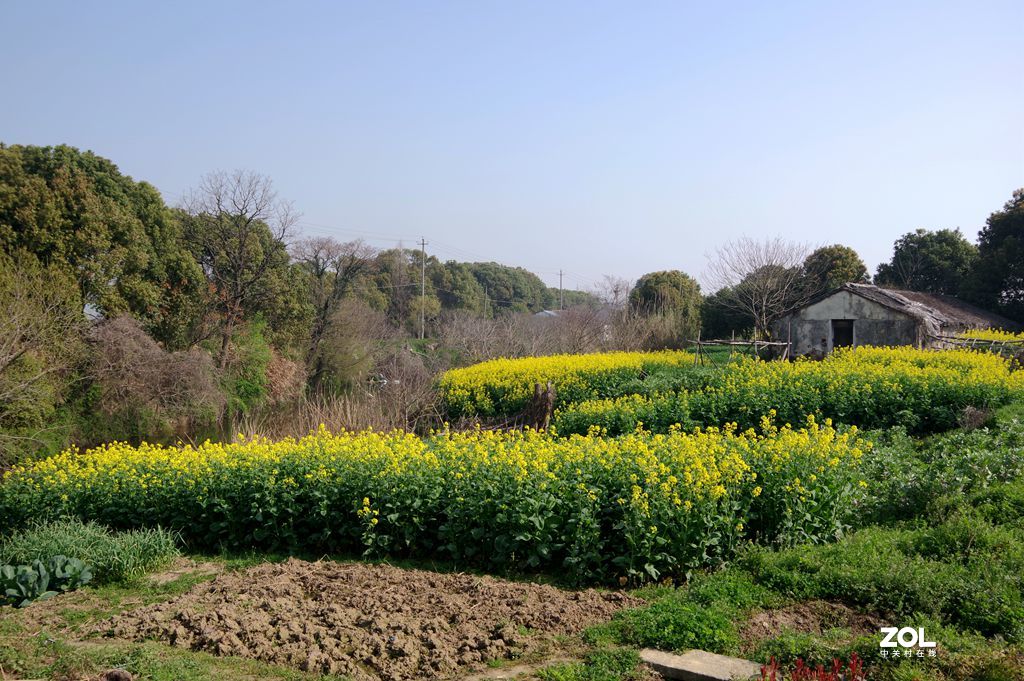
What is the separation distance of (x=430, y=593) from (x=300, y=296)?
93.3 ft

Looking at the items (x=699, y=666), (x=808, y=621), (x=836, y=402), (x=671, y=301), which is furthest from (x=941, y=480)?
(x=671, y=301)

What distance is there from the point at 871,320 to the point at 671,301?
8.86 m

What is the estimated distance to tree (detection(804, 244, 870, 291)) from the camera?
36.5 metres

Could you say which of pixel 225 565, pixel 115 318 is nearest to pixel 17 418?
pixel 115 318

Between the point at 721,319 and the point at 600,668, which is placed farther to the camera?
the point at 721,319

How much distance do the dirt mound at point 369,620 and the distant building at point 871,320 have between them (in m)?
22.7

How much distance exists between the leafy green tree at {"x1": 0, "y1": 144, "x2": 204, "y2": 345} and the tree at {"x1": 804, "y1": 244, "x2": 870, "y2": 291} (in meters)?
27.0

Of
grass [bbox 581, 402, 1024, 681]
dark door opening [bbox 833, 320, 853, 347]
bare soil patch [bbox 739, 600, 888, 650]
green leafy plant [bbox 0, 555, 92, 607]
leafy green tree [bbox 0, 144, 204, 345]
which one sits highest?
leafy green tree [bbox 0, 144, 204, 345]

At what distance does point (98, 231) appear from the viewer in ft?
69.3

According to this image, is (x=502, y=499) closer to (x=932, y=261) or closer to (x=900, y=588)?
→ (x=900, y=588)

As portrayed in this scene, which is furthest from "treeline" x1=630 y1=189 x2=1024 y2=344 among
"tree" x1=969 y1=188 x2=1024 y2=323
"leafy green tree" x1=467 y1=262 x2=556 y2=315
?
"leafy green tree" x1=467 y1=262 x2=556 y2=315

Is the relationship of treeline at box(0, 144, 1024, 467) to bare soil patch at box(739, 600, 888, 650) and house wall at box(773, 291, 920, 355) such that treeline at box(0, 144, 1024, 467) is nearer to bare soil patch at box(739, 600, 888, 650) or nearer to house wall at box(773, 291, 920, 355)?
house wall at box(773, 291, 920, 355)

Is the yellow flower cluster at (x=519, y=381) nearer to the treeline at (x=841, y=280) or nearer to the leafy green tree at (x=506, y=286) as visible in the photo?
the treeline at (x=841, y=280)

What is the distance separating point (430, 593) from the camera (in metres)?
5.83
